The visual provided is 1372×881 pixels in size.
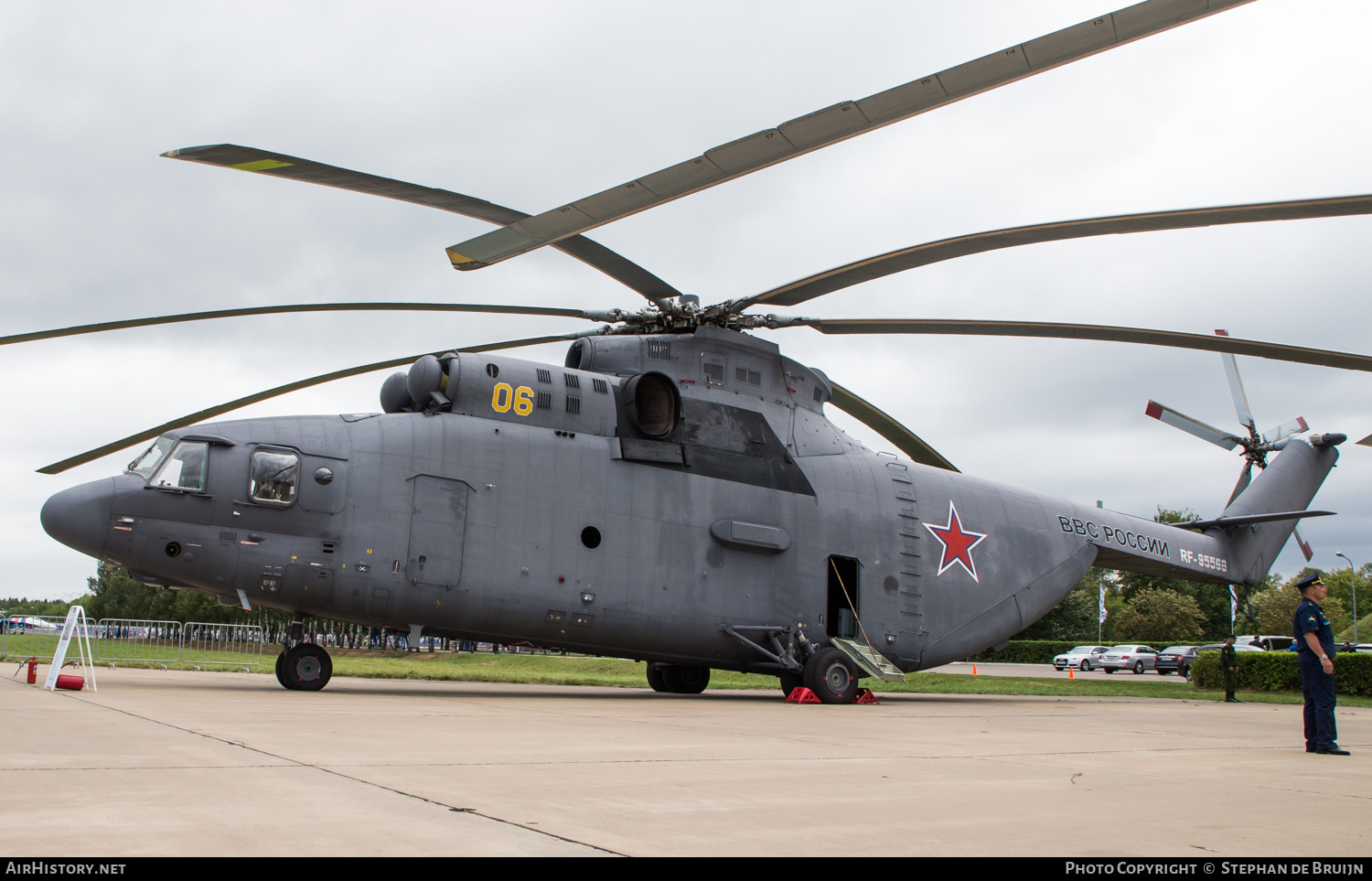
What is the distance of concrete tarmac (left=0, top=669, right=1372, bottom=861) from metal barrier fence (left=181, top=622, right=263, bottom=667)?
15805 mm

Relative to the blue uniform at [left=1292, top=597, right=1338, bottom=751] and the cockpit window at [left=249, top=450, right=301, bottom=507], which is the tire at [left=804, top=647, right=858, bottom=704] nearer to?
the blue uniform at [left=1292, top=597, right=1338, bottom=751]

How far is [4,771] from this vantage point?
4.93m

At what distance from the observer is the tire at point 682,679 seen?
17594 millimetres

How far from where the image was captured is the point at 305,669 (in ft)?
43.7

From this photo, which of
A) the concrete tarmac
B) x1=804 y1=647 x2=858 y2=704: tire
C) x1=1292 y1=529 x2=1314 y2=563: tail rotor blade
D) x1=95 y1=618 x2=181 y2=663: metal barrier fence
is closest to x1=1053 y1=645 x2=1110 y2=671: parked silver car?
x1=1292 y1=529 x2=1314 y2=563: tail rotor blade

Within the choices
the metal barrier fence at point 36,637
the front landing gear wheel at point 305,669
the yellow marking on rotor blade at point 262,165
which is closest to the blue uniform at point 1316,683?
the yellow marking on rotor blade at point 262,165

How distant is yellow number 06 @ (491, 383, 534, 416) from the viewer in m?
14.4

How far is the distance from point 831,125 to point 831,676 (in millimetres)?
8949

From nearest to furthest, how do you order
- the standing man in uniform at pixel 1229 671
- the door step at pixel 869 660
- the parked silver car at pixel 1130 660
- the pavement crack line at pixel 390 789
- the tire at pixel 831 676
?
the pavement crack line at pixel 390 789 < the tire at pixel 831 676 < the door step at pixel 869 660 < the standing man in uniform at pixel 1229 671 < the parked silver car at pixel 1130 660

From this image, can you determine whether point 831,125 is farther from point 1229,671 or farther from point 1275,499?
point 1275,499

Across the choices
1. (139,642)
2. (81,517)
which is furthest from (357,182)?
(139,642)

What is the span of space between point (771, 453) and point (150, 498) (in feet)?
29.3

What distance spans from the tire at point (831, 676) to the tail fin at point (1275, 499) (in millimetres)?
11657

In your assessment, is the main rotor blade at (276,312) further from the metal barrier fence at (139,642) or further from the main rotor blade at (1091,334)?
the metal barrier fence at (139,642)
